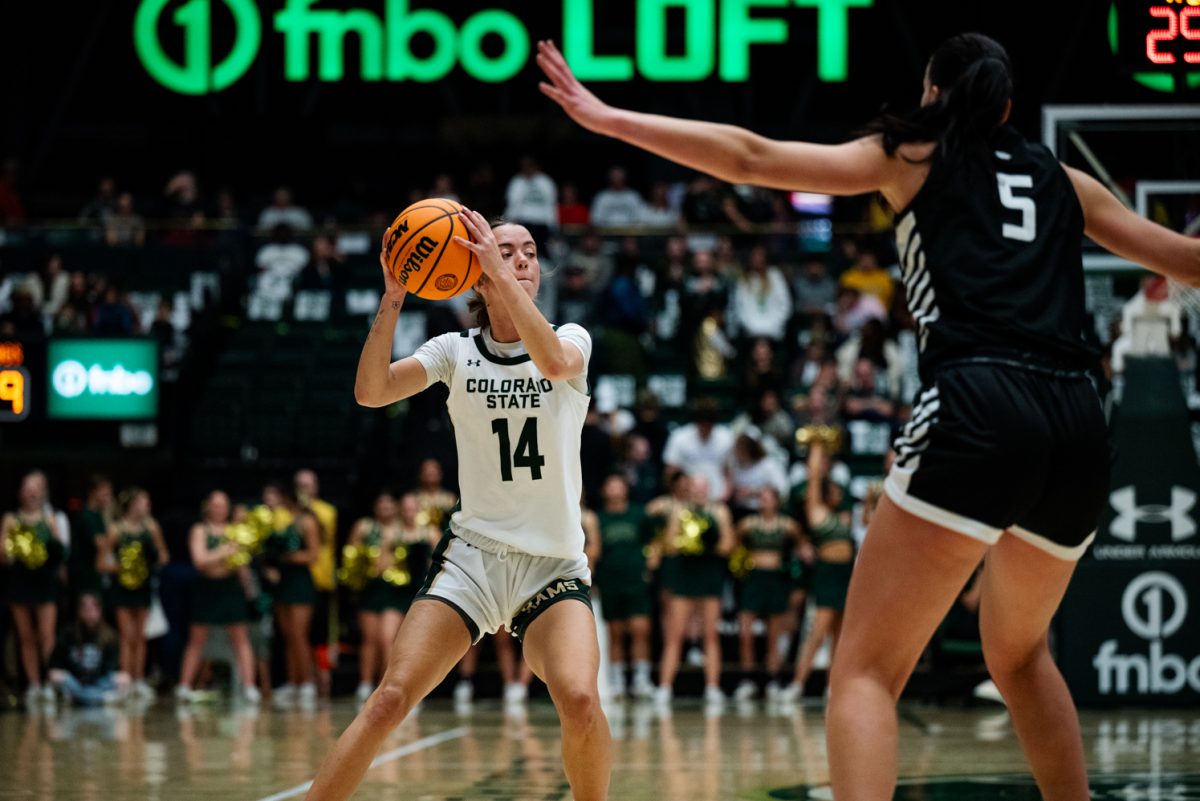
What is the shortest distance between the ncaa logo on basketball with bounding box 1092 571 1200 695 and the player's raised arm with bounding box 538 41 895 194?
29.3 feet

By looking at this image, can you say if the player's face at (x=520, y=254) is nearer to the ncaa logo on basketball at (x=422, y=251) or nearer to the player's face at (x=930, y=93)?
the ncaa logo on basketball at (x=422, y=251)

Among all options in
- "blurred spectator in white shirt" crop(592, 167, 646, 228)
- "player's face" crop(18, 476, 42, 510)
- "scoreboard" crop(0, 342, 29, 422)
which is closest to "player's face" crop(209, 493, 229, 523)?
"player's face" crop(18, 476, 42, 510)

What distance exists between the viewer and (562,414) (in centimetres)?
550

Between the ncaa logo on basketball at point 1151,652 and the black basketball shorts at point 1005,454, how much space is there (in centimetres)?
855

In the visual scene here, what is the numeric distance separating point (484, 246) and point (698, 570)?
983cm

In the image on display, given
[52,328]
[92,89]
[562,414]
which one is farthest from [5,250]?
[562,414]

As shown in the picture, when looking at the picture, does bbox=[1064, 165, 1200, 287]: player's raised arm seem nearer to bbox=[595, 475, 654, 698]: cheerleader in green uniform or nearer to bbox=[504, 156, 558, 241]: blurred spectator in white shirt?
bbox=[595, 475, 654, 698]: cheerleader in green uniform

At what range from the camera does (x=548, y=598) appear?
5.36m

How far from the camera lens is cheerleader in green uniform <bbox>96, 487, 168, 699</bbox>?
15.6 metres

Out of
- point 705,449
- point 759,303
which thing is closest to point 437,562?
point 705,449

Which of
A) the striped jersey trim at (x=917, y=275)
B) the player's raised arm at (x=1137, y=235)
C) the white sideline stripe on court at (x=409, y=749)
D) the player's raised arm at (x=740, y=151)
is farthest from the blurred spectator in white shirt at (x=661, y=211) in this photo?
the player's raised arm at (x=740, y=151)

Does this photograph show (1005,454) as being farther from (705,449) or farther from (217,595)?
(217,595)

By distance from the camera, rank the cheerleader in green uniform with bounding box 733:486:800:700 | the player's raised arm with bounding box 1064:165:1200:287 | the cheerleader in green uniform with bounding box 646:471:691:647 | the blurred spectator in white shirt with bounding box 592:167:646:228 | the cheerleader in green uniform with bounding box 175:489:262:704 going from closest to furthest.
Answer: the player's raised arm with bounding box 1064:165:1200:287
the cheerleader in green uniform with bounding box 646:471:691:647
the cheerleader in green uniform with bounding box 733:486:800:700
the cheerleader in green uniform with bounding box 175:489:262:704
the blurred spectator in white shirt with bounding box 592:167:646:228

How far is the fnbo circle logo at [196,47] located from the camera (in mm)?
21875
